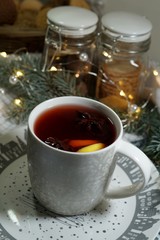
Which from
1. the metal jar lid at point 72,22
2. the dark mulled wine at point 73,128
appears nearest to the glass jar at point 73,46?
the metal jar lid at point 72,22

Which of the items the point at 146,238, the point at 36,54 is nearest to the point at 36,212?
the point at 146,238

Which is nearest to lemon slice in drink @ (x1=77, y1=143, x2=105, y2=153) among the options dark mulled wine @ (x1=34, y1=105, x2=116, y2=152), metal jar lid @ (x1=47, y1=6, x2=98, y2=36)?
dark mulled wine @ (x1=34, y1=105, x2=116, y2=152)

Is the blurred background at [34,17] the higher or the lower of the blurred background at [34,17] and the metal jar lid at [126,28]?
the lower

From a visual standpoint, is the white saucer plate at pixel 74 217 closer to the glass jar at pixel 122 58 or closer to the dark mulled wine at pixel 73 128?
the dark mulled wine at pixel 73 128

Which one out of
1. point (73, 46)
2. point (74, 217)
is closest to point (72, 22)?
point (73, 46)

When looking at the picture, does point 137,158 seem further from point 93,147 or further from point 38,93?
point 38,93

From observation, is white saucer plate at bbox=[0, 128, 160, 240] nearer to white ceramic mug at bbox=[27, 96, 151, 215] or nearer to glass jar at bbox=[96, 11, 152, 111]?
white ceramic mug at bbox=[27, 96, 151, 215]

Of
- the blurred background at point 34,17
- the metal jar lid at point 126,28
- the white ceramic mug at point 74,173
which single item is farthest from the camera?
the blurred background at point 34,17
